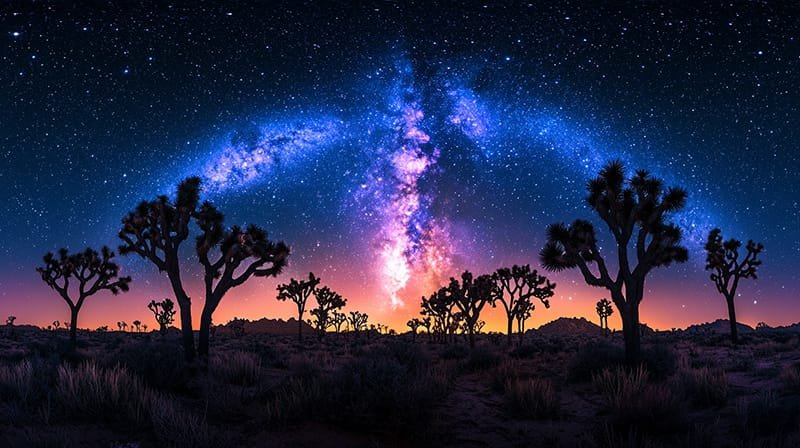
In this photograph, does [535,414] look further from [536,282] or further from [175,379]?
[536,282]

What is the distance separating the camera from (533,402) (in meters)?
9.09

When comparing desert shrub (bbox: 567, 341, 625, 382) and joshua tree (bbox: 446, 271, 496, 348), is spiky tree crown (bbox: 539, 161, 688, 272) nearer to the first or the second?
desert shrub (bbox: 567, 341, 625, 382)

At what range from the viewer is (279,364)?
57.7 ft

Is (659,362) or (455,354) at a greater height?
(659,362)

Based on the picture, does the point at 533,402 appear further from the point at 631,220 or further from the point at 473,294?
the point at 473,294

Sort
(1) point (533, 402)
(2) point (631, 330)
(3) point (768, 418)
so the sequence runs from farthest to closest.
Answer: (2) point (631, 330)
(1) point (533, 402)
(3) point (768, 418)

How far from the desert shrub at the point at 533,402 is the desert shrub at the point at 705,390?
109 inches

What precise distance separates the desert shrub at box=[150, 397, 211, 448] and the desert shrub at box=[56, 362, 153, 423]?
1.67ft

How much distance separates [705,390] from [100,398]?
11402 mm

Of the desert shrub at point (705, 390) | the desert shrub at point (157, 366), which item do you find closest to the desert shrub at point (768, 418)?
the desert shrub at point (705, 390)

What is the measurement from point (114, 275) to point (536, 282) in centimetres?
3076

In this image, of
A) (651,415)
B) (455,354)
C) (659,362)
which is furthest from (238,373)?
(455,354)

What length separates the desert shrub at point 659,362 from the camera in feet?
42.5

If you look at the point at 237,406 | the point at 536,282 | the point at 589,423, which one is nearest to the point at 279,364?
the point at 237,406
